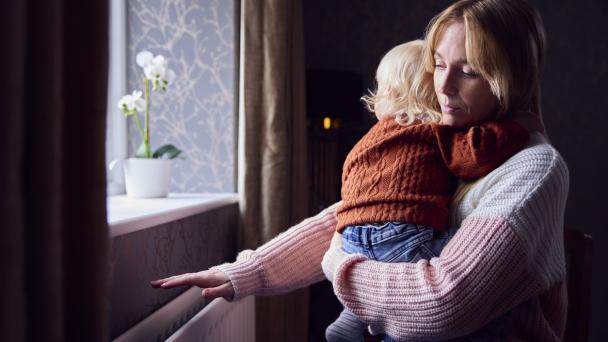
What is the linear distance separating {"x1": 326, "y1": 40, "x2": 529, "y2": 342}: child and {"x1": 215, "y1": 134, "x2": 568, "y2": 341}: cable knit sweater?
0.04m

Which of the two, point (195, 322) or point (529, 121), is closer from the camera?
point (529, 121)

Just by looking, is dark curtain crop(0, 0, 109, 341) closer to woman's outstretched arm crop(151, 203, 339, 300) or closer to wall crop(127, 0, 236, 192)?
woman's outstretched arm crop(151, 203, 339, 300)

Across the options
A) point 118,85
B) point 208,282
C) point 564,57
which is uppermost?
point 564,57

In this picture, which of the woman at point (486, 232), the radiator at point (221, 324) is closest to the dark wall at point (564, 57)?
the radiator at point (221, 324)

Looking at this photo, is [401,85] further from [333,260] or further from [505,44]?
[333,260]

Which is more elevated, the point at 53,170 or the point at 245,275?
the point at 53,170

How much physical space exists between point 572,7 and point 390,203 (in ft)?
9.70

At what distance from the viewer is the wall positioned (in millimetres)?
1871

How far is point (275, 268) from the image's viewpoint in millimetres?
1043

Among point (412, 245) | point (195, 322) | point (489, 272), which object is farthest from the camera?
point (195, 322)

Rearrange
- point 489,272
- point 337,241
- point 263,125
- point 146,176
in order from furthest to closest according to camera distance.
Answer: point 263,125 < point 146,176 < point 337,241 < point 489,272

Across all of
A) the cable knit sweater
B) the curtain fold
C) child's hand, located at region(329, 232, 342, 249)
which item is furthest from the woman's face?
the curtain fold

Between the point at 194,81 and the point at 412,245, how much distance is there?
130 cm

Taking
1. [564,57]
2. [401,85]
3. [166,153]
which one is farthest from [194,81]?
[564,57]
